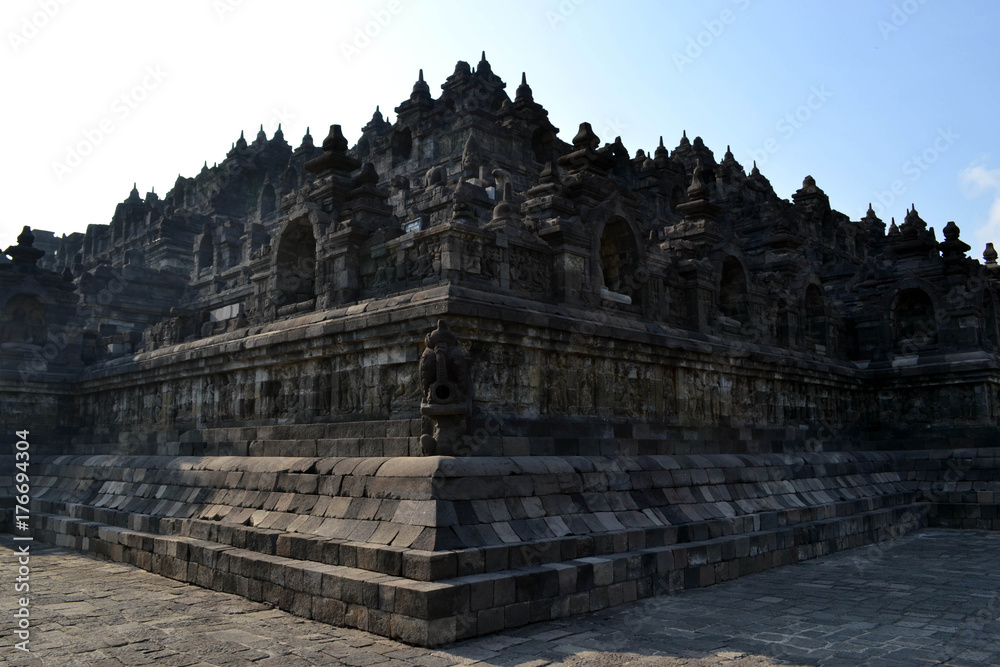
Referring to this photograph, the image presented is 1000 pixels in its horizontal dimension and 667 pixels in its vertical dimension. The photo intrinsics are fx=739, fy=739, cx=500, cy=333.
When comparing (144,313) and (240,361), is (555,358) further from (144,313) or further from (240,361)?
(144,313)

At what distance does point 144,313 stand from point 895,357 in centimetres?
2674

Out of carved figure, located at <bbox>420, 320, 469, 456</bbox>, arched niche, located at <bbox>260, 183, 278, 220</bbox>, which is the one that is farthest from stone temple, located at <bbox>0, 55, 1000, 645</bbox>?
arched niche, located at <bbox>260, 183, 278, 220</bbox>

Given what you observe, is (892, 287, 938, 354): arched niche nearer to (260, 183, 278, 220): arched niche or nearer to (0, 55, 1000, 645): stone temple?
(0, 55, 1000, 645): stone temple

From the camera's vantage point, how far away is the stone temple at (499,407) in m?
8.91

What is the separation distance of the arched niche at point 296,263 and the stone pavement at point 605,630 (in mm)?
5464

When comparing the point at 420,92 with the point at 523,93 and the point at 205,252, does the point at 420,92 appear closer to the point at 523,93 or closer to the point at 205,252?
the point at 523,93

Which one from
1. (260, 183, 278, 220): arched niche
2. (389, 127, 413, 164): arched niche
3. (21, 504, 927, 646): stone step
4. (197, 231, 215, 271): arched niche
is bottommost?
(21, 504, 927, 646): stone step

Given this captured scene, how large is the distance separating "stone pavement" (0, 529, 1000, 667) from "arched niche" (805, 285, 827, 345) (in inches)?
359

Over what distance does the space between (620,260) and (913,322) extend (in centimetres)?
1180

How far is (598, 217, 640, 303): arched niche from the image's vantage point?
13.5 meters

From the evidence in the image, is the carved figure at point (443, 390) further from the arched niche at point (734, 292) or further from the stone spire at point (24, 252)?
the stone spire at point (24, 252)

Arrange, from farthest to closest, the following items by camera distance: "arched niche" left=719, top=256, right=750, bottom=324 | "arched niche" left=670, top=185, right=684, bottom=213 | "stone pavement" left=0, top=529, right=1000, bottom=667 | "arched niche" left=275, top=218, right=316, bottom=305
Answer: "arched niche" left=670, top=185, right=684, bottom=213 < "arched niche" left=719, top=256, right=750, bottom=324 < "arched niche" left=275, top=218, right=316, bottom=305 < "stone pavement" left=0, top=529, right=1000, bottom=667

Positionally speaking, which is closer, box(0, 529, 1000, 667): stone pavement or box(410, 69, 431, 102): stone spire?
box(0, 529, 1000, 667): stone pavement

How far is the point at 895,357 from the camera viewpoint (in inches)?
799
